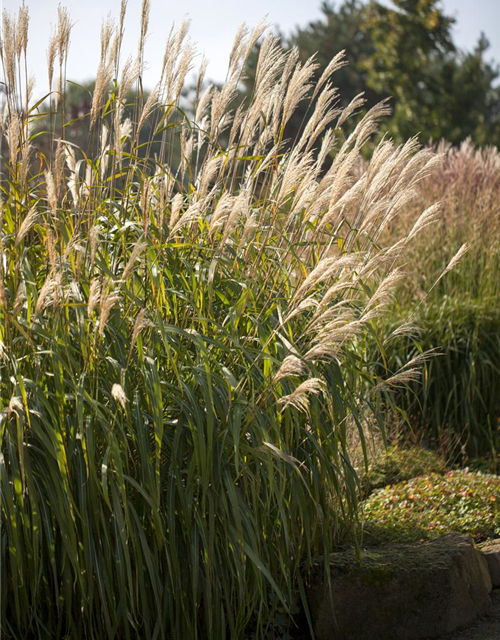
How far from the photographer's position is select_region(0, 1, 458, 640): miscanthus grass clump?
7.74 ft

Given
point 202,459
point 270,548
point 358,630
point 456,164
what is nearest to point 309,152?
point 202,459

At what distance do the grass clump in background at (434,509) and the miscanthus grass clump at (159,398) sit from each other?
2.17 ft

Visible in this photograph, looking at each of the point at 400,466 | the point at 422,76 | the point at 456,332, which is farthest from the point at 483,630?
the point at 422,76

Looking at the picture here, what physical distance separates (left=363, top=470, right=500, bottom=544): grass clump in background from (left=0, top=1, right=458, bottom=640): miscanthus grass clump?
2.17ft

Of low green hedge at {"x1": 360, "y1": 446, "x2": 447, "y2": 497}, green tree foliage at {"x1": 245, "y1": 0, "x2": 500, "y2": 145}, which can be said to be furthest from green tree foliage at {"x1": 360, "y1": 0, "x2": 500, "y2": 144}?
low green hedge at {"x1": 360, "y1": 446, "x2": 447, "y2": 497}

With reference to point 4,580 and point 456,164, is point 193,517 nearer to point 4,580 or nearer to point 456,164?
point 4,580

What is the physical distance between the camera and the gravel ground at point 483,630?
305cm

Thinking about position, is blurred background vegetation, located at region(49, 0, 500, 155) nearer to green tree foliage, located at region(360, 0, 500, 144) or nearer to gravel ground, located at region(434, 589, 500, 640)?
green tree foliage, located at region(360, 0, 500, 144)

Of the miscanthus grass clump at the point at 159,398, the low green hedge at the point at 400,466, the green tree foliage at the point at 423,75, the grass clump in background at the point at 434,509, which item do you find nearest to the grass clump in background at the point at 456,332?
the low green hedge at the point at 400,466

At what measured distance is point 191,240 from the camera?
117 inches

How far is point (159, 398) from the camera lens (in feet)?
7.83

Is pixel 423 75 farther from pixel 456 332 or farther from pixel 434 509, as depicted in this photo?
pixel 434 509

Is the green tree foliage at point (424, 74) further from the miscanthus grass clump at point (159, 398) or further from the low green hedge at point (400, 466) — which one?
the miscanthus grass clump at point (159, 398)

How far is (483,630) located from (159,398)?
1.82m
